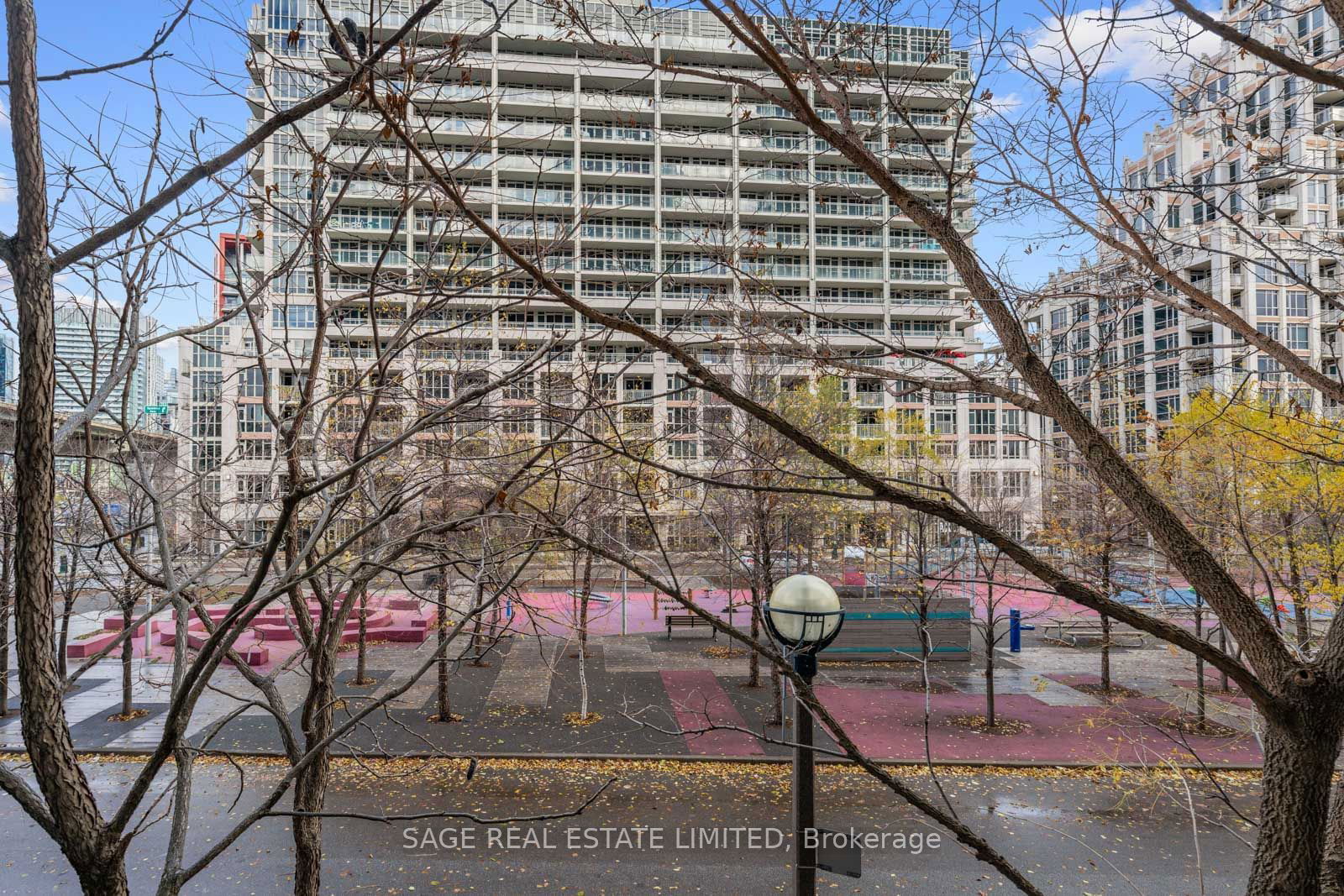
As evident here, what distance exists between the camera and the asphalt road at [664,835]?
Answer: 9172 millimetres

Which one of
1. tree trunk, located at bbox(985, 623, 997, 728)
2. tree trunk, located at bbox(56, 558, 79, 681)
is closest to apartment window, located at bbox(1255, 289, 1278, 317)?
tree trunk, located at bbox(985, 623, 997, 728)

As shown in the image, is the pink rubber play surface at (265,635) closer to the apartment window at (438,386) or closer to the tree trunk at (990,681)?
the apartment window at (438,386)

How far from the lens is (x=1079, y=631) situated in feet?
86.3

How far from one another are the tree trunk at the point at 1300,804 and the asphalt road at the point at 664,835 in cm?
635

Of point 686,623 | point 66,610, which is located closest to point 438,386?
point 66,610

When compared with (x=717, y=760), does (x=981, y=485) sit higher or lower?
higher

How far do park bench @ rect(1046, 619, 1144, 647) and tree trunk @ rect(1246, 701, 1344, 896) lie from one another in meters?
23.7

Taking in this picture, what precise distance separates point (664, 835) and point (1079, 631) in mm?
20769

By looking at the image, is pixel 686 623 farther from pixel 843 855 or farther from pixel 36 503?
pixel 36 503

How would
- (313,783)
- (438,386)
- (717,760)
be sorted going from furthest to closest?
(438,386) → (717,760) → (313,783)

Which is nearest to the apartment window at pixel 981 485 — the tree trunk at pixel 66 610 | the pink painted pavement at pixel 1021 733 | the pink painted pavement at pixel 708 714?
the pink painted pavement at pixel 1021 733

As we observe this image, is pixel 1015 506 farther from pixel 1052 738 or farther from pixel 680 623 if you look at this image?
pixel 1052 738

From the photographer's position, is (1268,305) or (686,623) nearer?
(686,623)

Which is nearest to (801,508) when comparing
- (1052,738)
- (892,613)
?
(892,613)
